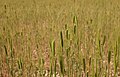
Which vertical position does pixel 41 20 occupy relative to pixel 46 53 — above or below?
above

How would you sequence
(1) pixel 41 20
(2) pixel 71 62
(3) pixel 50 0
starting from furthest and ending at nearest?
(3) pixel 50 0, (1) pixel 41 20, (2) pixel 71 62

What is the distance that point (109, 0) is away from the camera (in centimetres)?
539

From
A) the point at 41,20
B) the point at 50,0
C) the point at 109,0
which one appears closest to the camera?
the point at 41,20

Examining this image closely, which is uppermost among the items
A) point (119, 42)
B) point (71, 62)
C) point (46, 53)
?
point (119, 42)

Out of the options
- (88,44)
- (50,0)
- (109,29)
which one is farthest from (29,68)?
(50,0)

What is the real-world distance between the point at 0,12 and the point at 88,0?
97.4 inches

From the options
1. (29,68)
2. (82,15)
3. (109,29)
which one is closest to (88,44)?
(29,68)

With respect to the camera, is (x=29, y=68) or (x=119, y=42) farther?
(x=29, y=68)

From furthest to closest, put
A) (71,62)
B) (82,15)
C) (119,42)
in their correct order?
(82,15) → (71,62) → (119,42)

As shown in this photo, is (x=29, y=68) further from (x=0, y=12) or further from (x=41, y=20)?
(x=0, y=12)

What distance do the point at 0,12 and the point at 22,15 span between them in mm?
722

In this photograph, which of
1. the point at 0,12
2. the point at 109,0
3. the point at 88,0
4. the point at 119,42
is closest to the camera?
the point at 119,42

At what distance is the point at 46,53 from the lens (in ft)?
9.36

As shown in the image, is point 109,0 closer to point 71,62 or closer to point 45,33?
point 45,33
